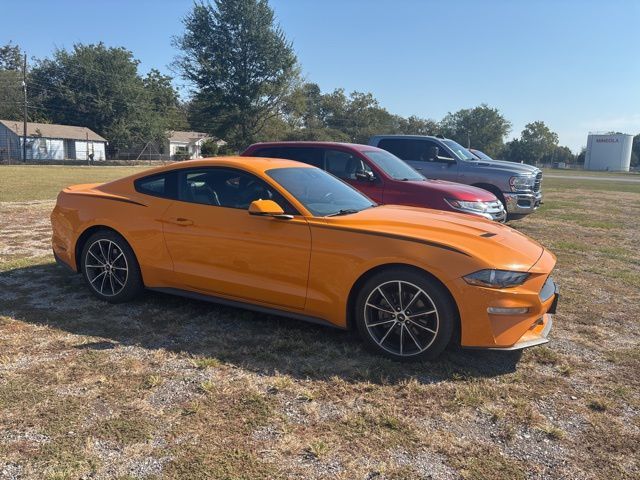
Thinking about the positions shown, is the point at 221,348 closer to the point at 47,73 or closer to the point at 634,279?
the point at 634,279

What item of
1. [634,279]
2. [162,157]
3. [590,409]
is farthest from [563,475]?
[162,157]

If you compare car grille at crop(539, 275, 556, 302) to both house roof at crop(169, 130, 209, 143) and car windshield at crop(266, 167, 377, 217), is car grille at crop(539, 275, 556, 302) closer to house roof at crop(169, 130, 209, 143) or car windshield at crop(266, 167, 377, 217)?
car windshield at crop(266, 167, 377, 217)

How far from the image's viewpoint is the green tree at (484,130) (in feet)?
367

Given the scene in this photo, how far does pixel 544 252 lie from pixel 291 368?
2335 millimetres

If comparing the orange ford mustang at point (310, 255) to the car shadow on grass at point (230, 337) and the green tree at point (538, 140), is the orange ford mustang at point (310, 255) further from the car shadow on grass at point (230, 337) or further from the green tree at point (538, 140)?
the green tree at point (538, 140)

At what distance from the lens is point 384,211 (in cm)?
457

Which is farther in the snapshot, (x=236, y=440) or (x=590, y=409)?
(x=590, y=409)

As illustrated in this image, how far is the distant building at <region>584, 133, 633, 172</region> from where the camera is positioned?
3588 inches

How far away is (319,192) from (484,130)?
116267 mm

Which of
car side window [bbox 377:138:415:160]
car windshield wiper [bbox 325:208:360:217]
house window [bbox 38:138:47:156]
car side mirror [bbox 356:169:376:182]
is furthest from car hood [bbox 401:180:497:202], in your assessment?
house window [bbox 38:138:47:156]

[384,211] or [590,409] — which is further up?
[384,211]

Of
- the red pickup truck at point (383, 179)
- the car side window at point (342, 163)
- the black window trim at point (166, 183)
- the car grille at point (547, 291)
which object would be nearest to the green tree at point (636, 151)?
the red pickup truck at point (383, 179)

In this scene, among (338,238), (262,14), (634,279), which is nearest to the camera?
(338,238)

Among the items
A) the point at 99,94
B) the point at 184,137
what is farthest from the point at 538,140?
the point at 99,94
